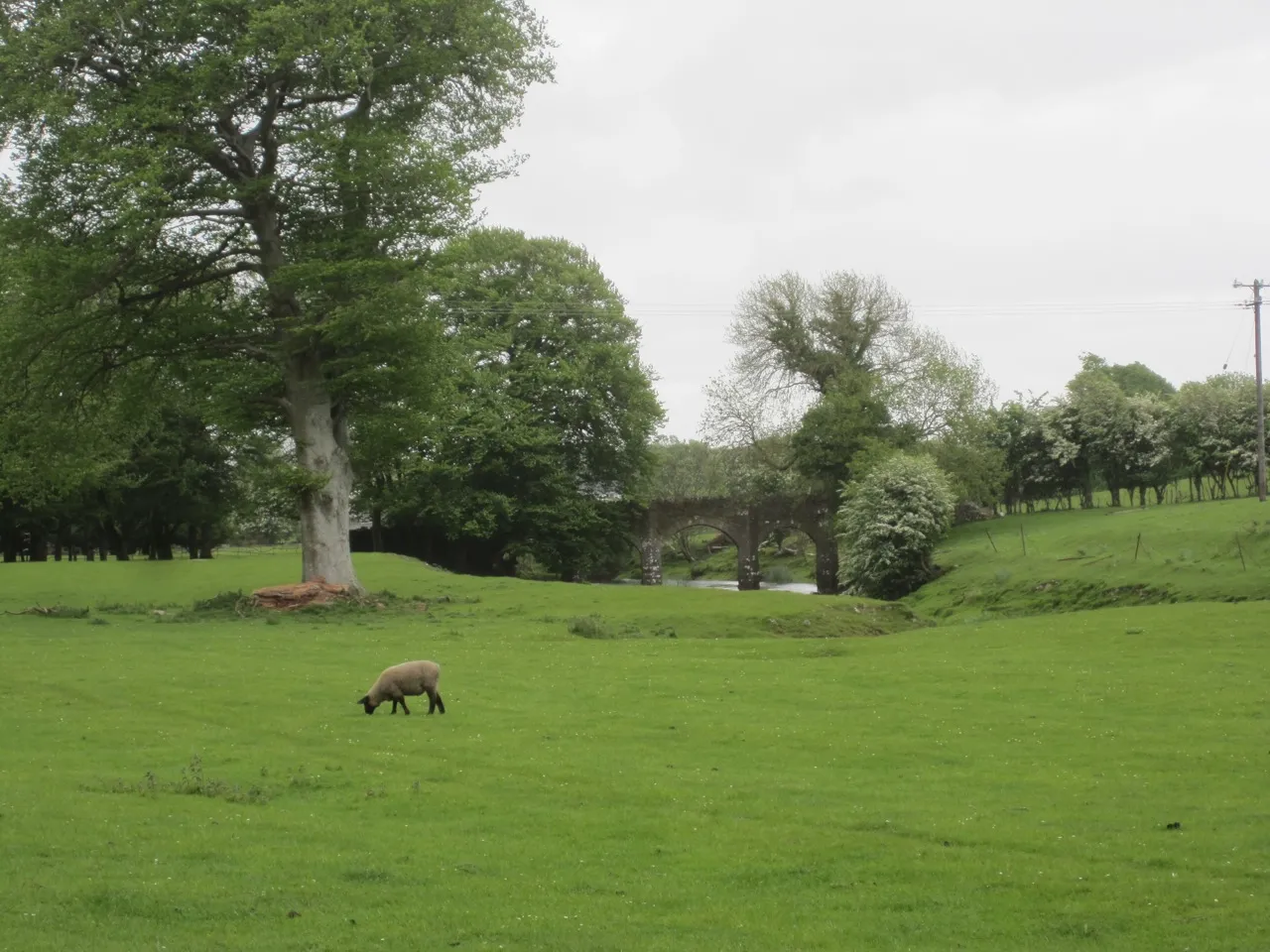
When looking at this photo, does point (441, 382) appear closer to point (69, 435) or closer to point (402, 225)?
point (402, 225)

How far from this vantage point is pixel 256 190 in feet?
135

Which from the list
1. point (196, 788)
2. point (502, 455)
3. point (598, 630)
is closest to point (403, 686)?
point (196, 788)

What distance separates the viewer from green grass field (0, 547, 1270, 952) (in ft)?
36.1

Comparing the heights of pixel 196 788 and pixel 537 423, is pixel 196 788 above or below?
below

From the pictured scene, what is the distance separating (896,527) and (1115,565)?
46.9 ft

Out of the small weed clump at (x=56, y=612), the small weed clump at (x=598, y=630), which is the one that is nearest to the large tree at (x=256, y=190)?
the small weed clump at (x=56, y=612)

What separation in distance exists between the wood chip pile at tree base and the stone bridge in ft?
147

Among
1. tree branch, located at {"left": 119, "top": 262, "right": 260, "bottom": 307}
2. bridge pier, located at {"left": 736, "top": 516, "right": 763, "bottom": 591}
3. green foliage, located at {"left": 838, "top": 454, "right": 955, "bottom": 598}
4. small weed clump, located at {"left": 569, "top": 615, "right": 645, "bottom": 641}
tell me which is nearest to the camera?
small weed clump, located at {"left": 569, "top": 615, "right": 645, "bottom": 641}

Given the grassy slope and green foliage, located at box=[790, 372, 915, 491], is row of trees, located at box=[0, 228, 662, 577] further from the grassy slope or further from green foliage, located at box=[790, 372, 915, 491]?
the grassy slope

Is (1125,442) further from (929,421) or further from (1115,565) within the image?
(1115,565)

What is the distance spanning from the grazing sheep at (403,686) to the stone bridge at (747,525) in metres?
63.2

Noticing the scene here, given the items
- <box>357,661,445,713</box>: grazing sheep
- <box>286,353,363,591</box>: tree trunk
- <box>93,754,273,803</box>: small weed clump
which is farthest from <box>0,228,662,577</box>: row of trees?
<box>93,754,273,803</box>: small weed clump

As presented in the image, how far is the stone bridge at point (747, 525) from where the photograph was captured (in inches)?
3371

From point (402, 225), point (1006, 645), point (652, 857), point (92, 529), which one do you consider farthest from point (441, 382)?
point (92, 529)
